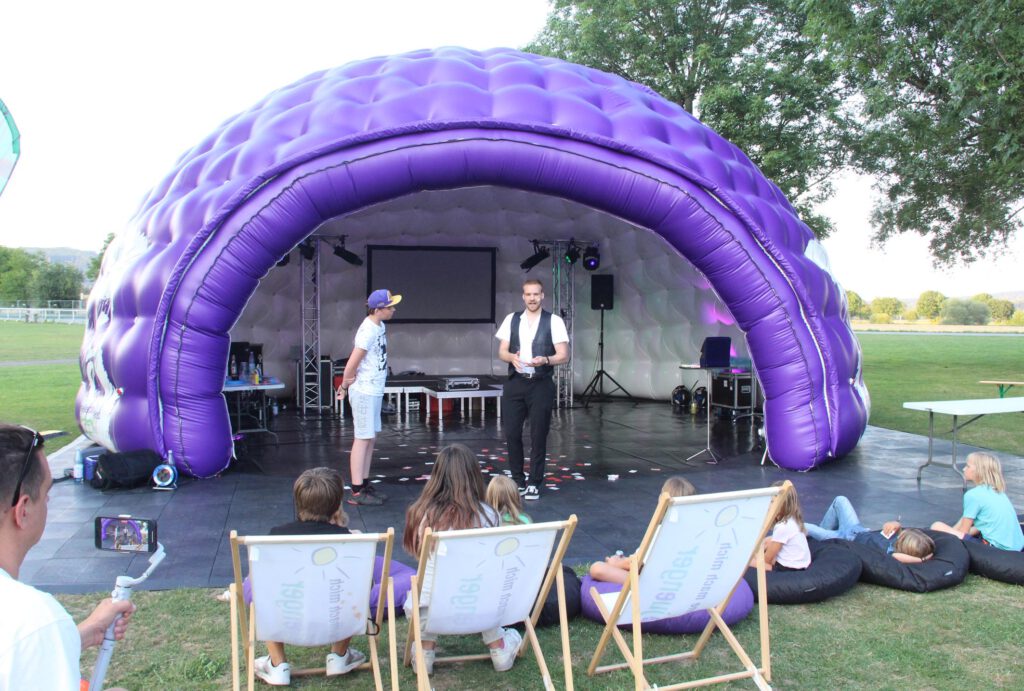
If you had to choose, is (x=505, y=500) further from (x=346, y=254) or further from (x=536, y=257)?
(x=536, y=257)

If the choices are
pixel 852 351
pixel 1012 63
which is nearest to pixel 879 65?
pixel 1012 63

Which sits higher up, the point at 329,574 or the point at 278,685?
the point at 329,574

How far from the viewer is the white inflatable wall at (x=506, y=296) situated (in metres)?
12.6

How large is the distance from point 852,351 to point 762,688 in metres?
5.60

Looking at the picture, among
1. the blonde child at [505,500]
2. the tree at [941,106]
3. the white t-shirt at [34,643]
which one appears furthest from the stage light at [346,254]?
the white t-shirt at [34,643]

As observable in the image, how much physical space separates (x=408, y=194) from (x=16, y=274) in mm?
91759

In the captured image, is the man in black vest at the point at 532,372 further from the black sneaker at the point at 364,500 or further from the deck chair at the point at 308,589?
the deck chair at the point at 308,589

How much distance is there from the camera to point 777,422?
24.4ft

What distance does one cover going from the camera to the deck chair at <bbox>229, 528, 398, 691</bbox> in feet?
8.54

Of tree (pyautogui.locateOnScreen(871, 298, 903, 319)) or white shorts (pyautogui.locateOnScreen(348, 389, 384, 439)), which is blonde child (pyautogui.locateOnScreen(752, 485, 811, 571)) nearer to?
white shorts (pyautogui.locateOnScreen(348, 389, 384, 439))

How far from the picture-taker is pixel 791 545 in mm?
4148

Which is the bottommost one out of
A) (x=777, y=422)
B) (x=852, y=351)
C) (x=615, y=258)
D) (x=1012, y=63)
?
(x=777, y=422)

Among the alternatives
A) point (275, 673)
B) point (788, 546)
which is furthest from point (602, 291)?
point (275, 673)

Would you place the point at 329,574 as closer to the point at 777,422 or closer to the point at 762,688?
the point at 762,688
